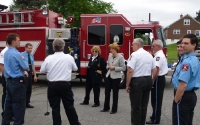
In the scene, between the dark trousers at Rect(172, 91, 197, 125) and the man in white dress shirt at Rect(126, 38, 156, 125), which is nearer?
the dark trousers at Rect(172, 91, 197, 125)

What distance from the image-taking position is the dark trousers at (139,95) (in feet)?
18.6

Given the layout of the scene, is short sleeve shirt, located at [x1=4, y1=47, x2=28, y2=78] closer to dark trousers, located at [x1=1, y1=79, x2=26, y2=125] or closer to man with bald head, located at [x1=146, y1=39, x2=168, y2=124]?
dark trousers, located at [x1=1, y1=79, x2=26, y2=125]

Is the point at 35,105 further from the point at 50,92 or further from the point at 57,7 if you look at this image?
the point at 57,7

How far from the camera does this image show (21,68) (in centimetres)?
564

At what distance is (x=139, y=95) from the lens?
18.6 ft

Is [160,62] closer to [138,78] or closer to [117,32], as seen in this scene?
[138,78]

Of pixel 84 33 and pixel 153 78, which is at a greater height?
pixel 84 33

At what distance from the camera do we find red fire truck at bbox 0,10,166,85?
11.6 metres

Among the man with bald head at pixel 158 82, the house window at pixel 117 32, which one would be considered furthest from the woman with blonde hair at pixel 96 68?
the house window at pixel 117 32

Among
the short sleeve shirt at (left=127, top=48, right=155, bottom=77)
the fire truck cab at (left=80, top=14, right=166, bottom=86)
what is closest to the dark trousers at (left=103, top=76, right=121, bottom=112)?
the short sleeve shirt at (left=127, top=48, right=155, bottom=77)

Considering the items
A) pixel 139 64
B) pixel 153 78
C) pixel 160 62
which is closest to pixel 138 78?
pixel 139 64

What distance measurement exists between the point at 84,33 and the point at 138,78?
6.37 meters

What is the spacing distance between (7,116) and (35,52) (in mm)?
6584

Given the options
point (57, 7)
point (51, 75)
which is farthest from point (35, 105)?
point (57, 7)
